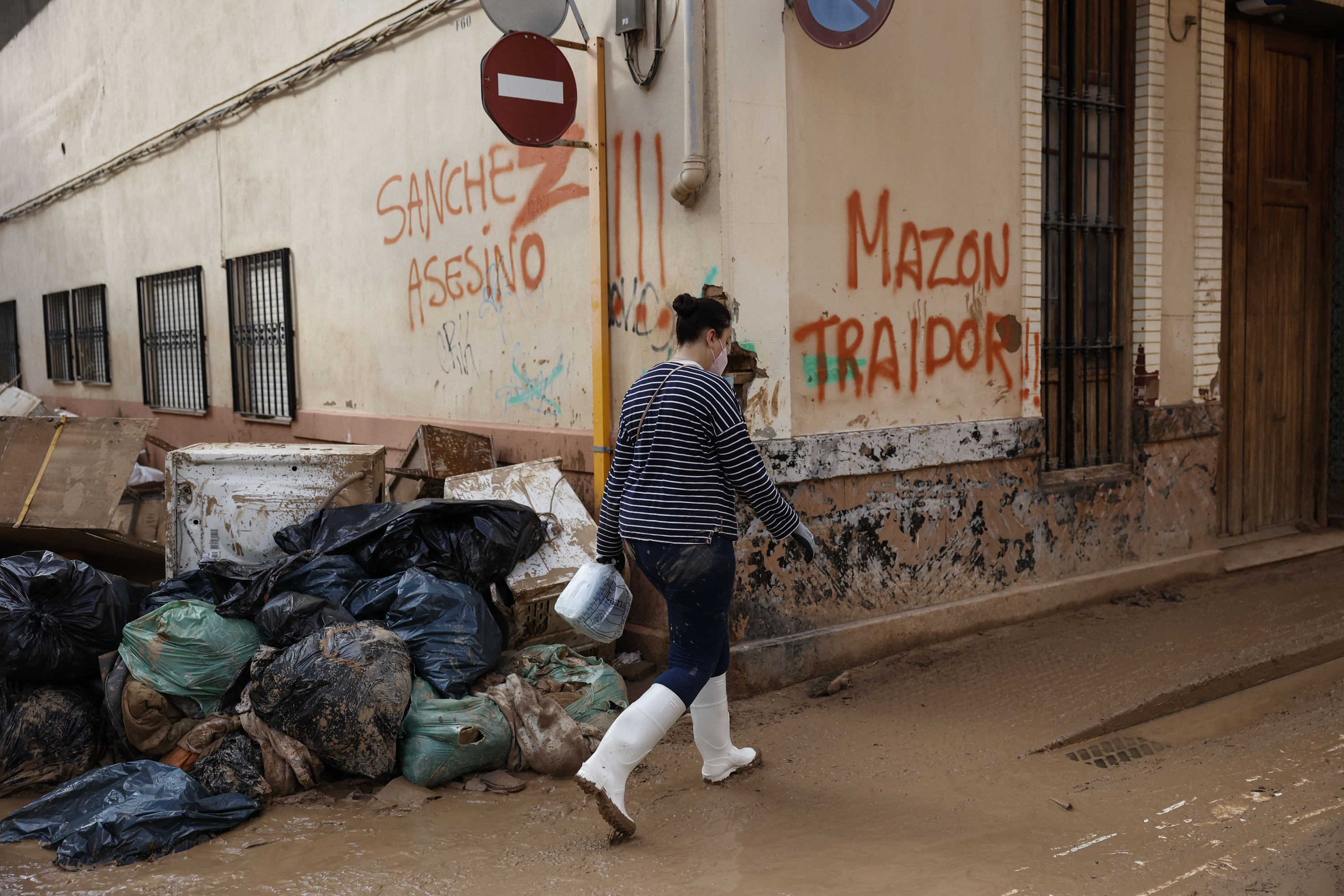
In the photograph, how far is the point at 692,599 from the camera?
10.9 ft

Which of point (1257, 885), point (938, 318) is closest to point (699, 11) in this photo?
point (938, 318)

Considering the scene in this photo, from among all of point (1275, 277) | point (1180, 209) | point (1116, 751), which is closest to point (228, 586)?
point (1116, 751)

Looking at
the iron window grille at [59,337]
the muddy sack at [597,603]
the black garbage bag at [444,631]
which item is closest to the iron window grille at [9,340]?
the iron window grille at [59,337]

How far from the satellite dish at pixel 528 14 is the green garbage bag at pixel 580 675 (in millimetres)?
2743

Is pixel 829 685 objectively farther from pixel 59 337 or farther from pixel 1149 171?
pixel 59 337

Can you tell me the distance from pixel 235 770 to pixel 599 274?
2.65 meters

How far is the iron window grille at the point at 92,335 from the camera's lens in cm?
1200

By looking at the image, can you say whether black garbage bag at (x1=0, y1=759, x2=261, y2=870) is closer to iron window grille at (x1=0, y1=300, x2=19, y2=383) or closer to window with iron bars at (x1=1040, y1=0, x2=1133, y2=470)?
window with iron bars at (x1=1040, y1=0, x2=1133, y2=470)

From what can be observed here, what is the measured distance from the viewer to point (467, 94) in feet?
19.2

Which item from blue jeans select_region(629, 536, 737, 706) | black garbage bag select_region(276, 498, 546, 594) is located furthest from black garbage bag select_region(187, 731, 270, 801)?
blue jeans select_region(629, 536, 737, 706)

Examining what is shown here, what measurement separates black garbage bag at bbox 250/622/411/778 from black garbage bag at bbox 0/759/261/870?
30 cm

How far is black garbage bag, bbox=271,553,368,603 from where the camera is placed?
13.9ft

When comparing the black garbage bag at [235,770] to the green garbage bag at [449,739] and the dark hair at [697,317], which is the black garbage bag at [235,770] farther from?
the dark hair at [697,317]

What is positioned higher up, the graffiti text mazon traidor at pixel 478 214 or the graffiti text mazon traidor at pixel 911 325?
the graffiti text mazon traidor at pixel 478 214
